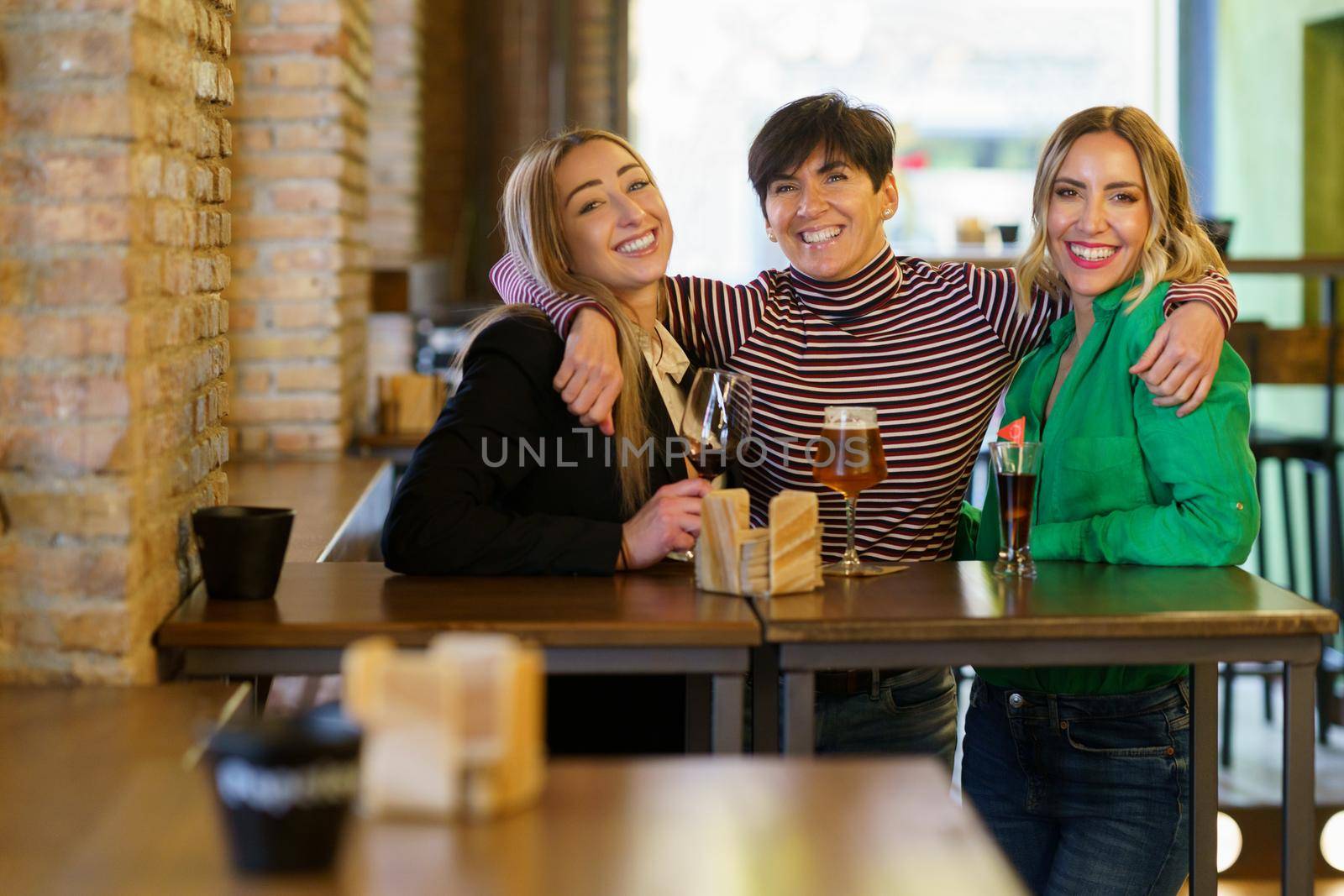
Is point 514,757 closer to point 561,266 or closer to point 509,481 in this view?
point 509,481

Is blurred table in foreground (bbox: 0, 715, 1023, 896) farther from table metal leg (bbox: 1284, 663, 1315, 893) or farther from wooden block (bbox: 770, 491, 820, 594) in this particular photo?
table metal leg (bbox: 1284, 663, 1315, 893)

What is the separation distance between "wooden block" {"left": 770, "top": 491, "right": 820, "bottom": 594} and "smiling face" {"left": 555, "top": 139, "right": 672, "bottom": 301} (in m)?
0.50

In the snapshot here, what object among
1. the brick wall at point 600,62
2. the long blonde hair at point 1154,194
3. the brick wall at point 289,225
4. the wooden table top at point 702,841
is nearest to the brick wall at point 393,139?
the brick wall at point 289,225

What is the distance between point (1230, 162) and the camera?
7195 mm

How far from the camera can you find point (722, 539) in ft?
6.02

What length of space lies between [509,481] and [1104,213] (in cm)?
91

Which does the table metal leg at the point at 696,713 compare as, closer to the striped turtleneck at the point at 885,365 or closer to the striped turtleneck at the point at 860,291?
the striped turtleneck at the point at 885,365

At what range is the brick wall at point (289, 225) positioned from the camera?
12.2 ft

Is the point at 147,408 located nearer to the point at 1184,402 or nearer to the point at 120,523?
the point at 120,523

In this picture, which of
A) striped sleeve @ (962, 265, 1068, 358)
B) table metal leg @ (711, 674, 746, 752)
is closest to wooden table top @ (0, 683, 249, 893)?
table metal leg @ (711, 674, 746, 752)

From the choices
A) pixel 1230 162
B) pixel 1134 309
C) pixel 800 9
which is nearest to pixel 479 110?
pixel 800 9

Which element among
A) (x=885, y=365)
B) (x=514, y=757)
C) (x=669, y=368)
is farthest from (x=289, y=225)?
(x=514, y=757)

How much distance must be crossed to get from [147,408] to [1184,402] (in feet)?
4.21

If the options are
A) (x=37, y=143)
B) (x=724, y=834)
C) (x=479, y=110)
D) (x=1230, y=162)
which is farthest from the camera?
(x=1230, y=162)
